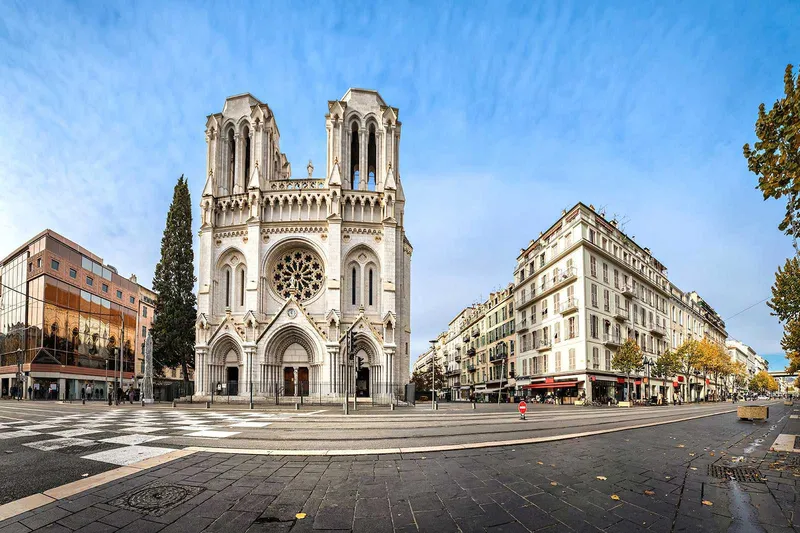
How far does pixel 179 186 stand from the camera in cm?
4556

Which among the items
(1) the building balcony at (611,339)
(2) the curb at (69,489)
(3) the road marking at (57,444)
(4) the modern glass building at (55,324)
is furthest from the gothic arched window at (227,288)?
(2) the curb at (69,489)

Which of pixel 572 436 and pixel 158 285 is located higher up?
pixel 158 285

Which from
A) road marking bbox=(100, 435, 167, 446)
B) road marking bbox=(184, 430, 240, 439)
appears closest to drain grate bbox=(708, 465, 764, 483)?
road marking bbox=(184, 430, 240, 439)

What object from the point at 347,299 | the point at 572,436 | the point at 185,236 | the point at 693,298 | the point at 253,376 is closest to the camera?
the point at 572,436

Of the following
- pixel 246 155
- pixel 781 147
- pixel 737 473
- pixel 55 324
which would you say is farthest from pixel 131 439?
pixel 55 324

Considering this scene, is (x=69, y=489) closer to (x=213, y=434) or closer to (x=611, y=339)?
(x=213, y=434)

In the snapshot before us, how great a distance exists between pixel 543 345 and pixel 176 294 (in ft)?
117

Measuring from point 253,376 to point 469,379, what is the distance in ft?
151

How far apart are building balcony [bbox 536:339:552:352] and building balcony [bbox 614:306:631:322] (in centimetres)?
675

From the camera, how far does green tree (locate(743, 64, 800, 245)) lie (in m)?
5.80

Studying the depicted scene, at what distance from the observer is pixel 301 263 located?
3972 cm

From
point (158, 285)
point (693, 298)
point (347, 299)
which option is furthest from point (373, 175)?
point (693, 298)

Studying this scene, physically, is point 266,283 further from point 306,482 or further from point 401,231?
point 306,482

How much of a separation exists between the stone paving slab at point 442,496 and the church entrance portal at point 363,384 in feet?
99.2
